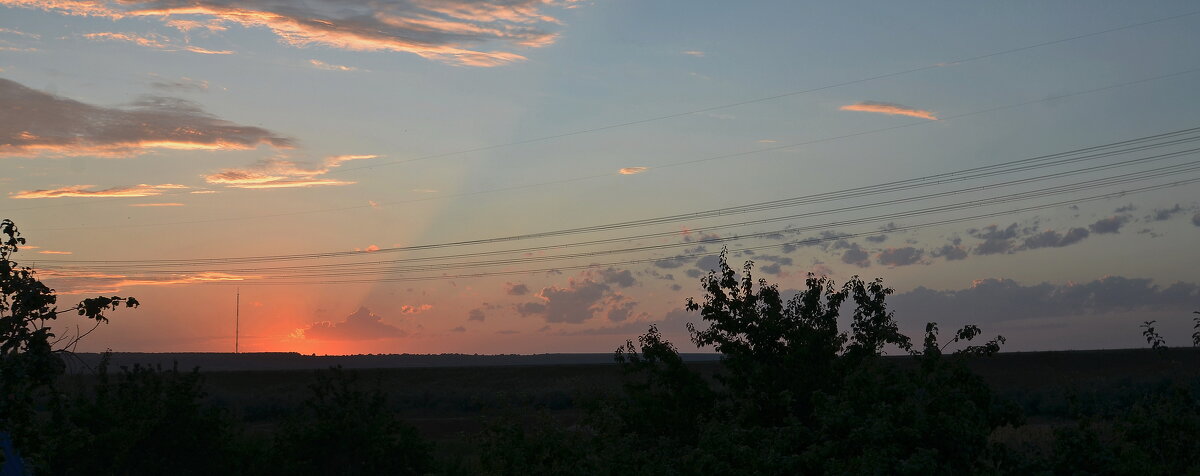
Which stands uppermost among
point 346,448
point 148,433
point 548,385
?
point 548,385

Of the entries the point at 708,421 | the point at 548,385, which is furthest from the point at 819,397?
the point at 548,385

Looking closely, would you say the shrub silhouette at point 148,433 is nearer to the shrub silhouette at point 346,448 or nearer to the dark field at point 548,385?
the shrub silhouette at point 346,448

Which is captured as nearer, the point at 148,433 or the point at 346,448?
the point at 148,433

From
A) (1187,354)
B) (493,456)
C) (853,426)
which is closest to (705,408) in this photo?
(493,456)

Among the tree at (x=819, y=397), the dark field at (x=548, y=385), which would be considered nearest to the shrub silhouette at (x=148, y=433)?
the tree at (x=819, y=397)

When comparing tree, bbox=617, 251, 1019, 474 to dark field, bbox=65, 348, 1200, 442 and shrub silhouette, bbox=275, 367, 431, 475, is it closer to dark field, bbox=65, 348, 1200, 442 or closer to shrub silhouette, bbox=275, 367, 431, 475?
shrub silhouette, bbox=275, 367, 431, 475

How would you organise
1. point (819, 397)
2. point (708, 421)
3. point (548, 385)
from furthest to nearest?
point (548, 385), point (708, 421), point (819, 397)

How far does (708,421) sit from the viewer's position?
21703 millimetres

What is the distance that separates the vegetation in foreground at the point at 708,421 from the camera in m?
14.8

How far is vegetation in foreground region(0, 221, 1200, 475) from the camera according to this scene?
14.8m

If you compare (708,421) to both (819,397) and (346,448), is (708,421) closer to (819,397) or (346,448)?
(819,397)

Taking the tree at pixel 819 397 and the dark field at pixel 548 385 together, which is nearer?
the tree at pixel 819 397

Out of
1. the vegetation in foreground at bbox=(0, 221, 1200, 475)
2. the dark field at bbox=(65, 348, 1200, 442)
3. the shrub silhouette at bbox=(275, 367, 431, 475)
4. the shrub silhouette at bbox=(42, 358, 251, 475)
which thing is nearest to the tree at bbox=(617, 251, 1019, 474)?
the vegetation in foreground at bbox=(0, 221, 1200, 475)

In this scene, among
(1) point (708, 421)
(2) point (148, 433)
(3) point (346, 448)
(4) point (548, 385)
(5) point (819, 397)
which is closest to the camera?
(5) point (819, 397)
